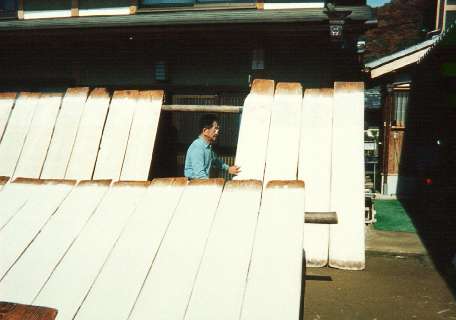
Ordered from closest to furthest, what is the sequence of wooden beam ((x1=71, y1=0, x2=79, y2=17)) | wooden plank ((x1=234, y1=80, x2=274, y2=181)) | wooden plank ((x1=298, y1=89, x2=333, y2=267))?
wooden plank ((x1=298, y1=89, x2=333, y2=267)) → wooden plank ((x1=234, y1=80, x2=274, y2=181)) → wooden beam ((x1=71, y1=0, x2=79, y2=17))

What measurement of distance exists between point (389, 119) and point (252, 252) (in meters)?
11.6

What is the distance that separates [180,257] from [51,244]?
57 cm

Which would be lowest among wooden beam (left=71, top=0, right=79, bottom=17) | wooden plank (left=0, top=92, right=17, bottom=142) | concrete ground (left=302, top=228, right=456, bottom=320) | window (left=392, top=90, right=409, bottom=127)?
concrete ground (left=302, top=228, right=456, bottom=320)

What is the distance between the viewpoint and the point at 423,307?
4.95 metres

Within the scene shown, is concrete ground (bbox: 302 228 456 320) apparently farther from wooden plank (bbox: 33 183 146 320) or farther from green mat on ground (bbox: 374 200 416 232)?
wooden plank (bbox: 33 183 146 320)


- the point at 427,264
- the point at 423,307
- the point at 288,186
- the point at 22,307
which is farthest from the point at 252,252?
the point at 427,264

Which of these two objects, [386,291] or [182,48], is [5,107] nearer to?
[386,291]

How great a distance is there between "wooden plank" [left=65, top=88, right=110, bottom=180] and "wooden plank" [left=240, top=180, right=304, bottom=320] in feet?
3.89

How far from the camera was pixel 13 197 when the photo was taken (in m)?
1.86

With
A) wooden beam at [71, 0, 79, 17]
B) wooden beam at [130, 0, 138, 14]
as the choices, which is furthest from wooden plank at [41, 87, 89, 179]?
wooden beam at [71, 0, 79, 17]

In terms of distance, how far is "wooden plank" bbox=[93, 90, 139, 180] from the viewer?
2266 millimetres

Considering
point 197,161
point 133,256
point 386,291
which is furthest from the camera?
point 386,291

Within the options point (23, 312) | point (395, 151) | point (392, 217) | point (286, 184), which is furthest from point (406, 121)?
point (23, 312)

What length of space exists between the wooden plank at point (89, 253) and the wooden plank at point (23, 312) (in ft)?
0.47
